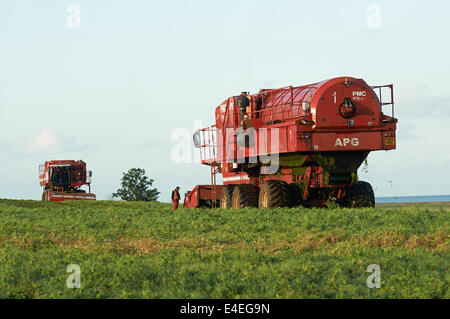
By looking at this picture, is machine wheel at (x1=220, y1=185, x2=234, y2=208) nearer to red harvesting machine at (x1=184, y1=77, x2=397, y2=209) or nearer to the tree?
red harvesting machine at (x1=184, y1=77, x2=397, y2=209)

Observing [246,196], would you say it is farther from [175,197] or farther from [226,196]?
[175,197]

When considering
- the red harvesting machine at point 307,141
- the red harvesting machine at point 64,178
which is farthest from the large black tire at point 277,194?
the red harvesting machine at point 64,178

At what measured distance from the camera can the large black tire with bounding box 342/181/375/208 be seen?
77.8 feet

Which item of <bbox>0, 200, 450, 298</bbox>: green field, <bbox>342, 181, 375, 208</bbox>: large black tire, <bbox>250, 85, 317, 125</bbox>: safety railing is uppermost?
<bbox>250, 85, 317, 125</bbox>: safety railing

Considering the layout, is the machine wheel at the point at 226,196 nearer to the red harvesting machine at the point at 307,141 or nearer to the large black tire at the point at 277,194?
the red harvesting machine at the point at 307,141

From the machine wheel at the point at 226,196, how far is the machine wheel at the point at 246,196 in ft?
4.55

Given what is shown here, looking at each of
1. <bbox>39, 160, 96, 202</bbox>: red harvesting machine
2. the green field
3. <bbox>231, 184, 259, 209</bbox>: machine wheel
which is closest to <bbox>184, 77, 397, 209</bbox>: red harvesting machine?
<bbox>231, 184, 259, 209</bbox>: machine wheel

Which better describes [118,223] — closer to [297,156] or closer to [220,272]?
[297,156]

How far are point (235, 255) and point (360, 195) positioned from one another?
1183cm

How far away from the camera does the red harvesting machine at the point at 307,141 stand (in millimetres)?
21469

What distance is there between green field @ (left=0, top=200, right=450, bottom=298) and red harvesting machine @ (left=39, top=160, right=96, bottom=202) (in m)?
33.7

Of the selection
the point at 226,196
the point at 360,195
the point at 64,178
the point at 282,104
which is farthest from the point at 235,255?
the point at 64,178

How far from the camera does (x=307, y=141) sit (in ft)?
70.0

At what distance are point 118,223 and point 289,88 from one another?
336 inches
